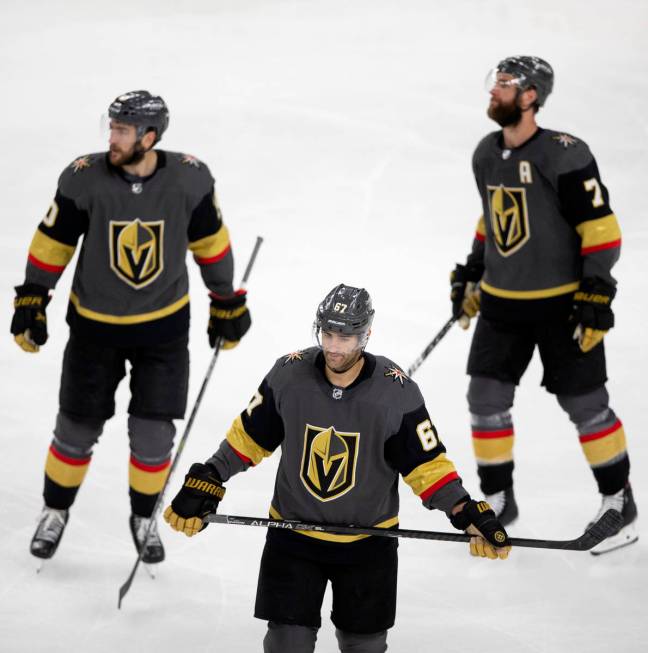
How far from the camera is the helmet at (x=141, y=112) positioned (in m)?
3.50

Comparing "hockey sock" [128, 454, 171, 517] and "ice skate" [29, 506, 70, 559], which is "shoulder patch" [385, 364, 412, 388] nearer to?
"hockey sock" [128, 454, 171, 517]

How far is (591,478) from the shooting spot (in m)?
4.39

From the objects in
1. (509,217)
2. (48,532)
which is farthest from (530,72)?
(48,532)

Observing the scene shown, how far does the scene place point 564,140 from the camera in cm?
376

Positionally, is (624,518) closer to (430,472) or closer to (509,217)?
(509,217)

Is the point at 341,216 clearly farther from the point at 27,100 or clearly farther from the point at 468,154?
the point at 27,100

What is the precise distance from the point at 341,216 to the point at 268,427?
3.94 metres

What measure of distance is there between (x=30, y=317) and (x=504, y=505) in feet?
5.25

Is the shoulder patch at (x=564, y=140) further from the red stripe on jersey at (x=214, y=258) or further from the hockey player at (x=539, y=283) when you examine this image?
the red stripe on jersey at (x=214, y=258)

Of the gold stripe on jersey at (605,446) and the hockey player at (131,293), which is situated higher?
the hockey player at (131,293)

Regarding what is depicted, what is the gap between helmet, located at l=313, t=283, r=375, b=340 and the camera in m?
2.66

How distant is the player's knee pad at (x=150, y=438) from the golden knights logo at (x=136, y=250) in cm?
42

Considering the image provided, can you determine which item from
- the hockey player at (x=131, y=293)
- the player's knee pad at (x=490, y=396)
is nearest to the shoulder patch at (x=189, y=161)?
the hockey player at (x=131, y=293)

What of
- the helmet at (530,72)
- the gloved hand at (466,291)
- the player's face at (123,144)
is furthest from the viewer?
the gloved hand at (466,291)
